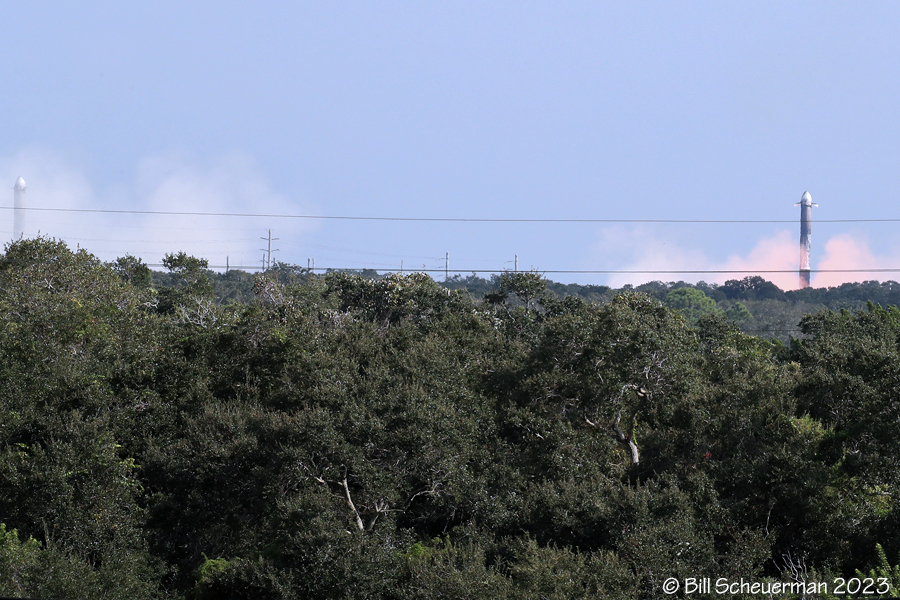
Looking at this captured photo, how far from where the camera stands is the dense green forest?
21016 mm

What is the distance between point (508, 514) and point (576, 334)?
6.40 meters

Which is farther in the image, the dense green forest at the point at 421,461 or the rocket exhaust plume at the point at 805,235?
the rocket exhaust plume at the point at 805,235

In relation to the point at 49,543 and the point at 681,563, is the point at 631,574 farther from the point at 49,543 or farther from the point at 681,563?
the point at 49,543

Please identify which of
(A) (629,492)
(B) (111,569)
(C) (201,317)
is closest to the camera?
(A) (629,492)

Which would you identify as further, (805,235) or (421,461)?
(805,235)

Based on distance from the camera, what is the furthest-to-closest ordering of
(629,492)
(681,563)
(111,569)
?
1. (111,569)
2. (629,492)
3. (681,563)

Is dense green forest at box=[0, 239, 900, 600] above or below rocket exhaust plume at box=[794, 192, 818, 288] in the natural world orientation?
below

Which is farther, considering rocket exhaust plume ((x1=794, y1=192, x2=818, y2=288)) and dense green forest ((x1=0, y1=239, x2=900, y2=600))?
rocket exhaust plume ((x1=794, y1=192, x2=818, y2=288))

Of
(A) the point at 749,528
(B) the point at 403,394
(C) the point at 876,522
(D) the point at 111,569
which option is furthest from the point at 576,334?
(D) the point at 111,569

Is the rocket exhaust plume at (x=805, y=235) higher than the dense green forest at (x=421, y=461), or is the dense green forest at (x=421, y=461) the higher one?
the rocket exhaust plume at (x=805, y=235)

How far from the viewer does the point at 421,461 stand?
78.1ft

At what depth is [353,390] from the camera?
26.2 m

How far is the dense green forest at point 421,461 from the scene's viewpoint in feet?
68.9

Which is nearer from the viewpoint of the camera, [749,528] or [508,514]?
[749,528]
